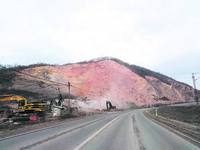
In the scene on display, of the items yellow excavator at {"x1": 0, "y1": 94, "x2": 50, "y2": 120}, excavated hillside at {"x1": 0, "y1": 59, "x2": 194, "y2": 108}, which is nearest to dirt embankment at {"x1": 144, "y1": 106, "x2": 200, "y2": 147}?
yellow excavator at {"x1": 0, "y1": 94, "x2": 50, "y2": 120}

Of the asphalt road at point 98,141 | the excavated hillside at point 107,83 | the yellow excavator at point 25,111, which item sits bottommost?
the asphalt road at point 98,141

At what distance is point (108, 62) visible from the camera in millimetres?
99000

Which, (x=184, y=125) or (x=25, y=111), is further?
(x=25, y=111)

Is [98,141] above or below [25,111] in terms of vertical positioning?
below

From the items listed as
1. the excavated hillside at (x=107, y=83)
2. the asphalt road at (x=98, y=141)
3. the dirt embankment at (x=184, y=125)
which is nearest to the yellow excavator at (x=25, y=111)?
the asphalt road at (x=98, y=141)

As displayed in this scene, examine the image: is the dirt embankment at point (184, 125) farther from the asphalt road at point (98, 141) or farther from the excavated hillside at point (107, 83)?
the excavated hillside at point (107, 83)

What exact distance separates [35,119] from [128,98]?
208ft

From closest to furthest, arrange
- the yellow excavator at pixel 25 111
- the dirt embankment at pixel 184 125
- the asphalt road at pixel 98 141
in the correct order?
the asphalt road at pixel 98 141, the dirt embankment at pixel 184 125, the yellow excavator at pixel 25 111

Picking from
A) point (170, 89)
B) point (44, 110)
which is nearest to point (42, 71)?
point (44, 110)

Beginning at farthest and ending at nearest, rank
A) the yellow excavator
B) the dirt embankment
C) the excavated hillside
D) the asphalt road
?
the excavated hillside
the yellow excavator
the dirt embankment
the asphalt road

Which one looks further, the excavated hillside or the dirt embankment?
the excavated hillside

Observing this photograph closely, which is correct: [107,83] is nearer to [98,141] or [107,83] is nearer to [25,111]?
[25,111]

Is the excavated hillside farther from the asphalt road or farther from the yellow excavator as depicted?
the asphalt road

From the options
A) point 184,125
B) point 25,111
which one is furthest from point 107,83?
point 184,125
